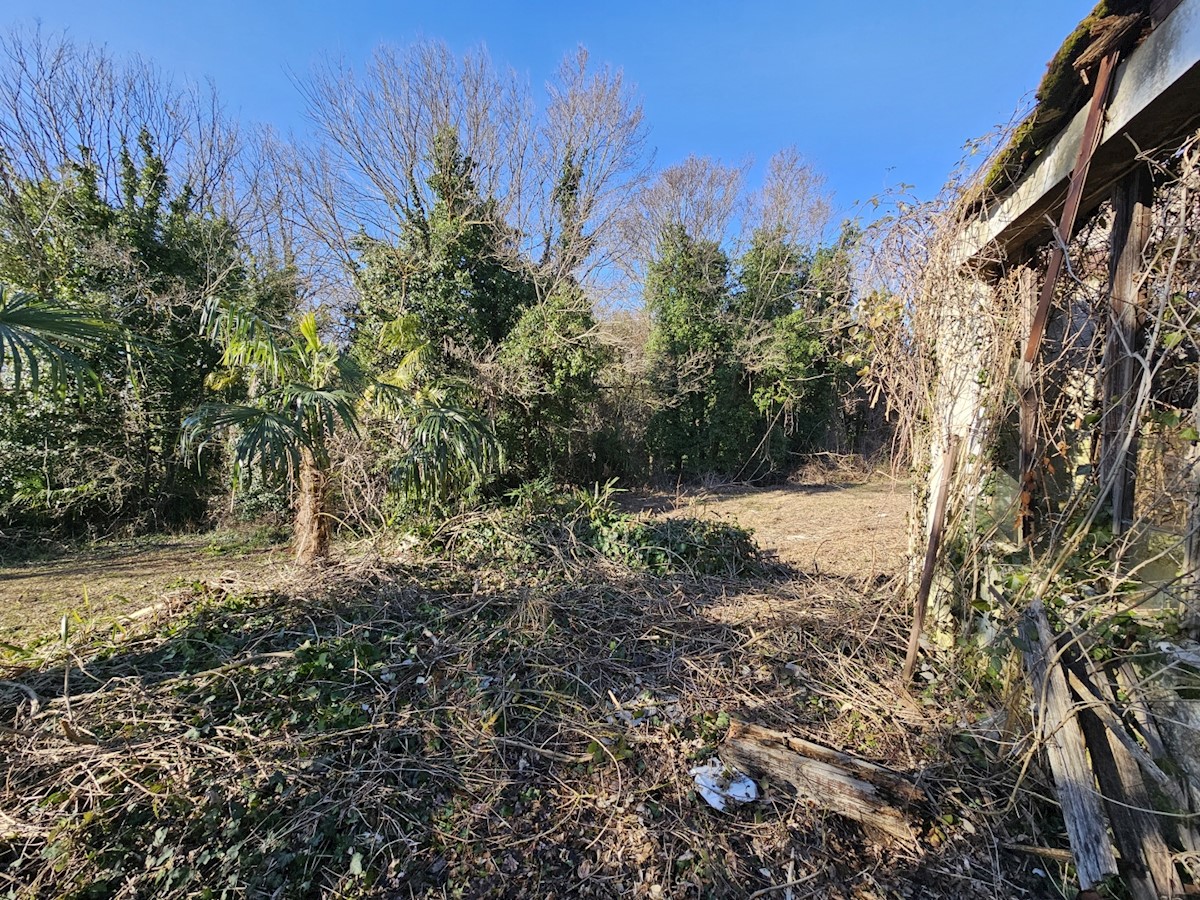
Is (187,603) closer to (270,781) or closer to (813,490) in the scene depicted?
(270,781)

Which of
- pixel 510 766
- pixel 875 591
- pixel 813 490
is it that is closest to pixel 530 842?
pixel 510 766

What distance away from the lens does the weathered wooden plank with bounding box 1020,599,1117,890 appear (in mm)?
1729

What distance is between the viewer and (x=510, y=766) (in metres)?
2.42

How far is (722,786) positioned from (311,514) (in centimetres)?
386

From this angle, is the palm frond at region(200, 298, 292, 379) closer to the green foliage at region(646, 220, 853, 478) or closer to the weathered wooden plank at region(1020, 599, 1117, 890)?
the weathered wooden plank at region(1020, 599, 1117, 890)

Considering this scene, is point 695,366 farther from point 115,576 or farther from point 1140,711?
point 1140,711

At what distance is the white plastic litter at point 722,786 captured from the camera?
2.20 meters

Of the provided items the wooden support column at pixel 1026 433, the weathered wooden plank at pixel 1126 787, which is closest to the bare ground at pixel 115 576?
the weathered wooden plank at pixel 1126 787

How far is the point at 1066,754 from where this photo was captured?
1.94 metres

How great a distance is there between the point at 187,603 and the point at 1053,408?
5.23 m

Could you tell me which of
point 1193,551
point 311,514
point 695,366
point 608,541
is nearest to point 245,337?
point 311,514

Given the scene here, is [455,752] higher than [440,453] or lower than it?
lower

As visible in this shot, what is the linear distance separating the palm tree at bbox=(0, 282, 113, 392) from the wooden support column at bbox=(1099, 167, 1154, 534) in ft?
16.8

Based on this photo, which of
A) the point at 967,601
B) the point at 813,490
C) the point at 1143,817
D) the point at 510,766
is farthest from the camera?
the point at 813,490
